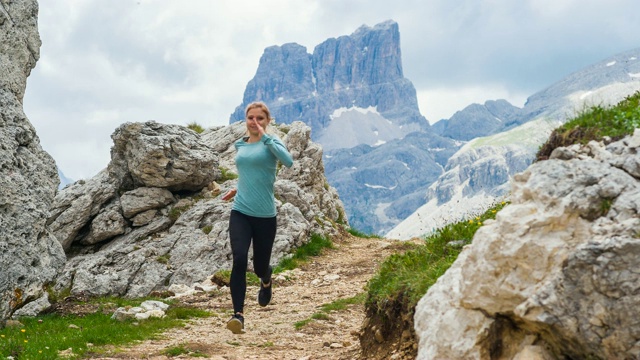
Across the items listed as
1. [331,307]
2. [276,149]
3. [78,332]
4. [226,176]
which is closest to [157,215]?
[226,176]

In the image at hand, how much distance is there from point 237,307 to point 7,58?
25.5ft

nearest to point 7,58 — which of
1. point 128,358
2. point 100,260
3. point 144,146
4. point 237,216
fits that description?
point 237,216

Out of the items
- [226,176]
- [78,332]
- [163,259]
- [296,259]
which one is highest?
[226,176]

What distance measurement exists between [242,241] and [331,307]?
411 cm

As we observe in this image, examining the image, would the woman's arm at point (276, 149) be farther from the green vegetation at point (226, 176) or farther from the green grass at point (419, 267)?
the green vegetation at point (226, 176)

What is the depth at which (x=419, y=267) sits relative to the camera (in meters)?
8.70

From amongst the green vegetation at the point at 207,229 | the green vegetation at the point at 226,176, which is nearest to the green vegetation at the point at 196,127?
the green vegetation at the point at 226,176

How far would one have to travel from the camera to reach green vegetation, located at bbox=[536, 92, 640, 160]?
6468mm

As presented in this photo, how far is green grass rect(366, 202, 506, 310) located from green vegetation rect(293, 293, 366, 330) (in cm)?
272

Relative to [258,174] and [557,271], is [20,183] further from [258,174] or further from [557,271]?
[557,271]

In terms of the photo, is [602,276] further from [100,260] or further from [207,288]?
[100,260]

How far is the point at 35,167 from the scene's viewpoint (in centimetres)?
1214

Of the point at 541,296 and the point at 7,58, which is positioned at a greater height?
the point at 7,58

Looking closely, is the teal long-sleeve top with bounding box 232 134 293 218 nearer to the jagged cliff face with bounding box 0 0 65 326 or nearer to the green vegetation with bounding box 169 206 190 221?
the jagged cliff face with bounding box 0 0 65 326
